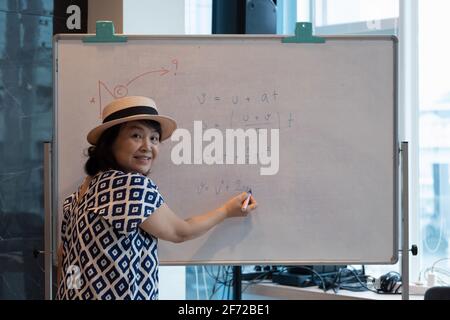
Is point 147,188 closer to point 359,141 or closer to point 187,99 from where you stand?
point 187,99

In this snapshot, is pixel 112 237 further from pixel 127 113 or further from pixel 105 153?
pixel 127 113

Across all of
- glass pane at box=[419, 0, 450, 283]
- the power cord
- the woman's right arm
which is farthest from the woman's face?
glass pane at box=[419, 0, 450, 283]

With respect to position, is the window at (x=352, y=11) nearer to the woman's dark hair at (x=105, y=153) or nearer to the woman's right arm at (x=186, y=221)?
the woman's right arm at (x=186, y=221)

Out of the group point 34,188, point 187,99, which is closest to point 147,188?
point 187,99

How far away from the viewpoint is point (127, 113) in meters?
2.20

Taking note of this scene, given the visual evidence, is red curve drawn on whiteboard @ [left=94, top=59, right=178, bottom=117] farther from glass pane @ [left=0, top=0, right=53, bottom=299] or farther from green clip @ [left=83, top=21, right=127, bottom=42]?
glass pane @ [left=0, top=0, right=53, bottom=299]

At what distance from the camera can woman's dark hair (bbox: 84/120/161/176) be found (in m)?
2.17

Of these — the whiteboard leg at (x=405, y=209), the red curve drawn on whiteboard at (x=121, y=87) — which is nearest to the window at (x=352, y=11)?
the whiteboard leg at (x=405, y=209)

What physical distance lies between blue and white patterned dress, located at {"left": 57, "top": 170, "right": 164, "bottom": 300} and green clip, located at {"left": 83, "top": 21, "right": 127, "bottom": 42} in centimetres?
61

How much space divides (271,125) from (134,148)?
0.55 meters

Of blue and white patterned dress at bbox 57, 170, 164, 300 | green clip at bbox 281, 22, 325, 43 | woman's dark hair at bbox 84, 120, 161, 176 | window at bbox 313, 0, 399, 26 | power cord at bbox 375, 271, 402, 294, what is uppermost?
window at bbox 313, 0, 399, 26

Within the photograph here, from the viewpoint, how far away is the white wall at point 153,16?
336cm

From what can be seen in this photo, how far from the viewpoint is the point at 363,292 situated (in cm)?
325

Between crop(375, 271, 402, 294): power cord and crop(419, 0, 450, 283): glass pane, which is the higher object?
crop(419, 0, 450, 283): glass pane
